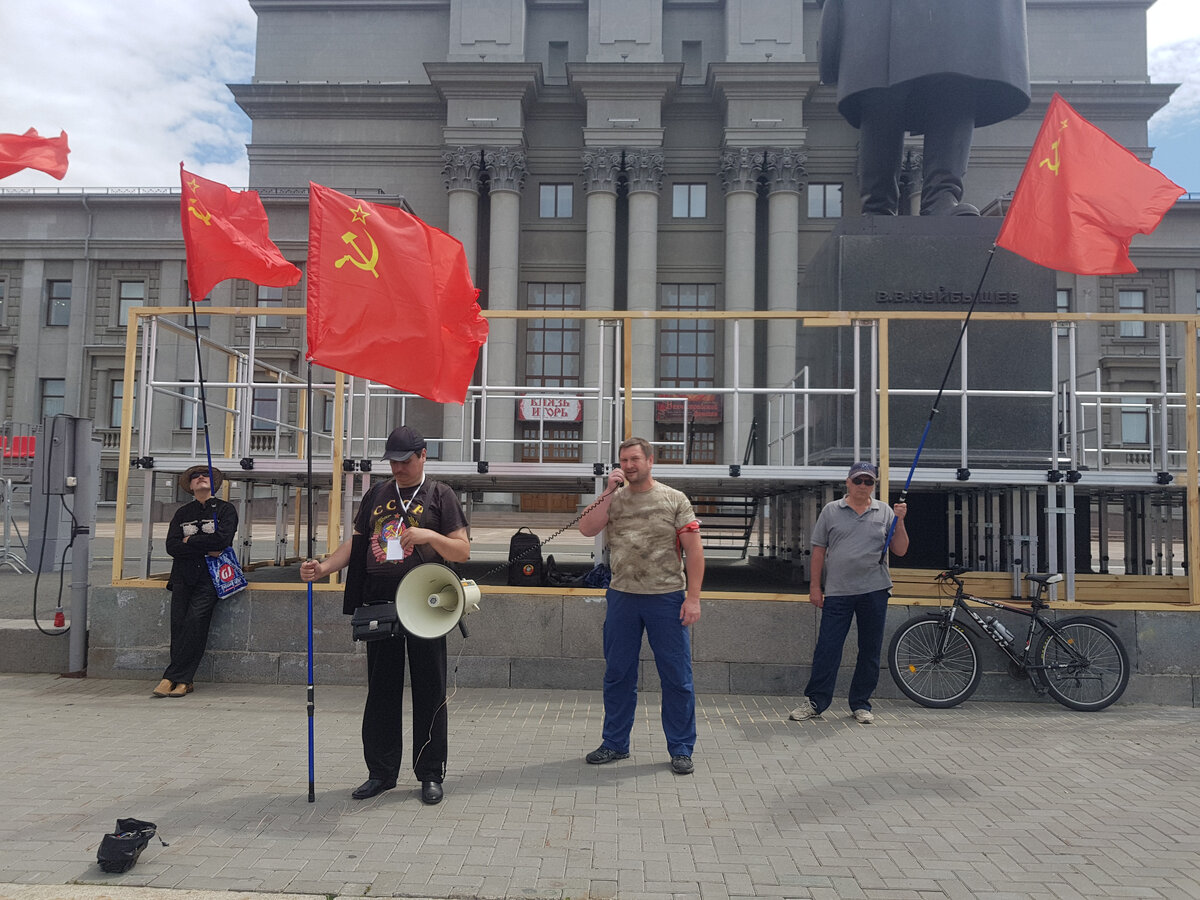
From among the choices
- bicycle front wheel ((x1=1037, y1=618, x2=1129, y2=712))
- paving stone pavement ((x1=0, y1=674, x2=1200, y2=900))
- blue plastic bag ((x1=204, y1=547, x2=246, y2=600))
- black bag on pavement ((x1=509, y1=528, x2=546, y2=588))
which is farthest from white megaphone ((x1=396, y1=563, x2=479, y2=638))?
bicycle front wheel ((x1=1037, y1=618, x2=1129, y2=712))

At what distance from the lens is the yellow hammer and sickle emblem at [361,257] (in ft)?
19.8

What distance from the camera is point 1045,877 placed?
4199mm

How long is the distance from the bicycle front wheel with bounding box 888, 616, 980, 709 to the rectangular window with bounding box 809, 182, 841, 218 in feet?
131

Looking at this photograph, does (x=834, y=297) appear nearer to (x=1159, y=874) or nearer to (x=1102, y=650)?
(x=1102, y=650)

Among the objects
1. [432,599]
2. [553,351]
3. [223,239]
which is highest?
[553,351]

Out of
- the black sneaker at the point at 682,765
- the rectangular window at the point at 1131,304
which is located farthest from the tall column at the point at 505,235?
the black sneaker at the point at 682,765

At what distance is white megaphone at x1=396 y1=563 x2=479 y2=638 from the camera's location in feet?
17.0

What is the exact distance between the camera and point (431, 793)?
5.12m

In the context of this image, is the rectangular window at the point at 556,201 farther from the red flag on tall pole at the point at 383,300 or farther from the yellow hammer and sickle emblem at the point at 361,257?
the yellow hammer and sickle emblem at the point at 361,257

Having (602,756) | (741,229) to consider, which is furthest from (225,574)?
(741,229)

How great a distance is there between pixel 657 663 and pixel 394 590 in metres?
1.79

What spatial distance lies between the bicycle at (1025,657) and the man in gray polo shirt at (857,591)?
0.63 m

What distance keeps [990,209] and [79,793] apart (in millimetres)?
41374

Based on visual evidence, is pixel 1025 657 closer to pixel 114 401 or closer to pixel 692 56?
pixel 692 56
